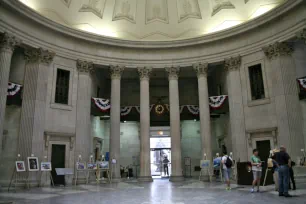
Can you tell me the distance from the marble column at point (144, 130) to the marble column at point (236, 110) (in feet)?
22.0

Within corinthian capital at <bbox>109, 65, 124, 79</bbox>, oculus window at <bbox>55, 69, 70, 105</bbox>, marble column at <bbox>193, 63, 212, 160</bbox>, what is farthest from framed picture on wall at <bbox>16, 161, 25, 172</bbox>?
marble column at <bbox>193, 63, 212, 160</bbox>

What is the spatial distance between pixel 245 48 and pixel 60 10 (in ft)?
49.9

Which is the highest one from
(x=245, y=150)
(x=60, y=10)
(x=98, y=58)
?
(x=60, y=10)

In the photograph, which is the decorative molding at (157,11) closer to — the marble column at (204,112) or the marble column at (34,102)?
the marble column at (204,112)

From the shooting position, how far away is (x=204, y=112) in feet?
73.0

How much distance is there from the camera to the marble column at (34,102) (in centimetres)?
1812

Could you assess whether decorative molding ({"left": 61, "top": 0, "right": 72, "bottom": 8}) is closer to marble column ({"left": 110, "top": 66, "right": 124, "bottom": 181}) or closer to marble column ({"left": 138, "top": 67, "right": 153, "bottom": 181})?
marble column ({"left": 110, "top": 66, "right": 124, "bottom": 181})

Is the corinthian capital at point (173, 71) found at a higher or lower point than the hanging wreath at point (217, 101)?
higher

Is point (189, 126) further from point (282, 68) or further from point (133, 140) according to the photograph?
point (282, 68)

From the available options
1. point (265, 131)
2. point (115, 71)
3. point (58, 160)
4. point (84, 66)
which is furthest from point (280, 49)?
point (58, 160)

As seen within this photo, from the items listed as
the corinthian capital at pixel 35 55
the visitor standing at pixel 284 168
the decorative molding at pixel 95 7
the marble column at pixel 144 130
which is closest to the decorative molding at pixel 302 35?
the visitor standing at pixel 284 168

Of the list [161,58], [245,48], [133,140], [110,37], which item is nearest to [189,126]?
[133,140]

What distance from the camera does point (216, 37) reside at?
22.4 metres

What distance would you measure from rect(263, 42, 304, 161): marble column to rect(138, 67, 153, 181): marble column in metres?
9.75
